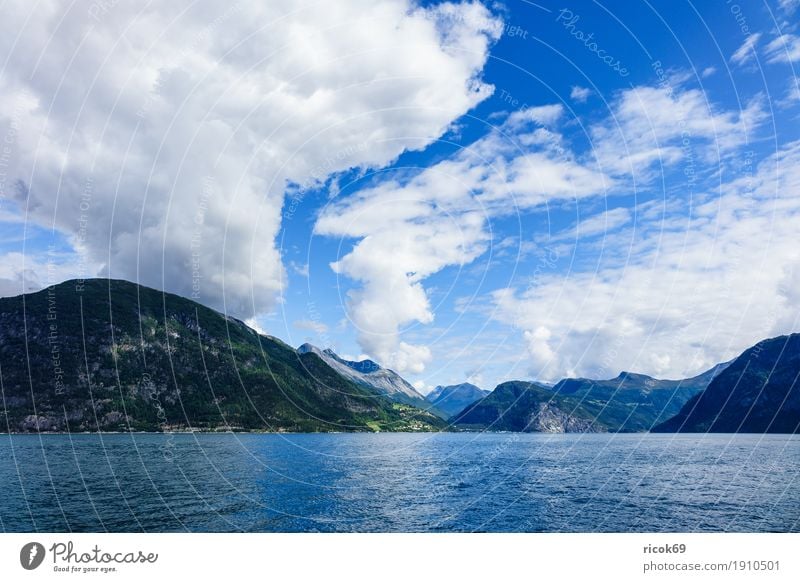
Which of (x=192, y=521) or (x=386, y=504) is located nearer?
(x=192, y=521)

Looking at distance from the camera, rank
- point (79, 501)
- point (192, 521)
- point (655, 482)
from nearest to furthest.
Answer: point (192, 521)
point (79, 501)
point (655, 482)
